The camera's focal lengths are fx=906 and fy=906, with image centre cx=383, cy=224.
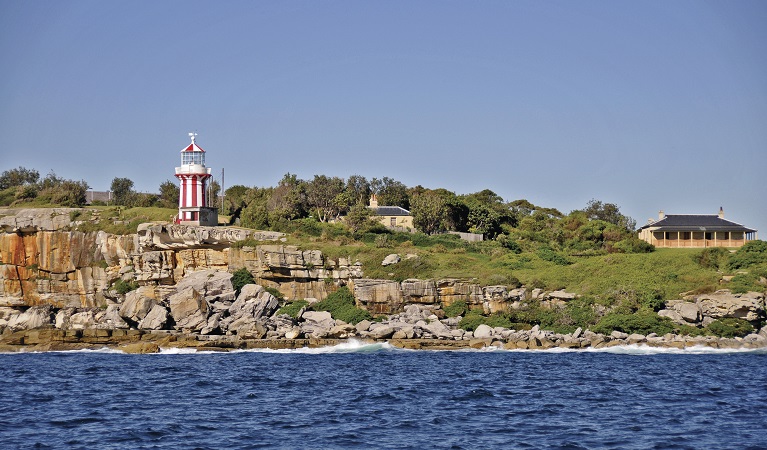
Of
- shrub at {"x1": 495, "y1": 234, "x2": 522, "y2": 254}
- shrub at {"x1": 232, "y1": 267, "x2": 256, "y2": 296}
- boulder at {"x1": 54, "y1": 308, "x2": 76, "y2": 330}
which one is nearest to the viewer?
boulder at {"x1": 54, "y1": 308, "x2": 76, "y2": 330}

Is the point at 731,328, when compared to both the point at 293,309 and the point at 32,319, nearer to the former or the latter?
the point at 293,309

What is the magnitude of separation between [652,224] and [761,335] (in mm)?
22507

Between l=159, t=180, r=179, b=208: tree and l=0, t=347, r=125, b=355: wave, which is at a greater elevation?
l=159, t=180, r=179, b=208: tree

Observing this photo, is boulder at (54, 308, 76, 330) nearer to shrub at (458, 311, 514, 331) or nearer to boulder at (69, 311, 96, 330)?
boulder at (69, 311, 96, 330)

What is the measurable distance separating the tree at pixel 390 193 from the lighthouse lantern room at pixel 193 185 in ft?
73.4

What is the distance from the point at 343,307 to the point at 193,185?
1549 cm

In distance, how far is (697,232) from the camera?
6384 centimetres

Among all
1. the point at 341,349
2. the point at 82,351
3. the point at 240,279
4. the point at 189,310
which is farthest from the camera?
the point at 240,279

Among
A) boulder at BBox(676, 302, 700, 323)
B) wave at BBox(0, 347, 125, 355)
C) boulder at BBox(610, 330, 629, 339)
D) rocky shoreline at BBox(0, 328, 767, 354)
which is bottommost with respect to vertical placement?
wave at BBox(0, 347, 125, 355)

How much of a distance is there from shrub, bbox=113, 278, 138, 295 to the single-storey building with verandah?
35467 mm

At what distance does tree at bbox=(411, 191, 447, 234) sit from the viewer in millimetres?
70750

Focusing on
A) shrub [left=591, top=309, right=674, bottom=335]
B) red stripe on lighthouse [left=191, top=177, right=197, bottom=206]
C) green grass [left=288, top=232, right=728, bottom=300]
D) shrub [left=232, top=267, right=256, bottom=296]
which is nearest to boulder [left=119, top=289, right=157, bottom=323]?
shrub [left=232, top=267, right=256, bottom=296]

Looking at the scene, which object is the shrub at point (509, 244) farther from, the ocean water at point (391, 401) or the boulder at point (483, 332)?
the ocean water at point (391, 401)

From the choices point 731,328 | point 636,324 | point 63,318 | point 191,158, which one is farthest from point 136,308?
point 731,328
